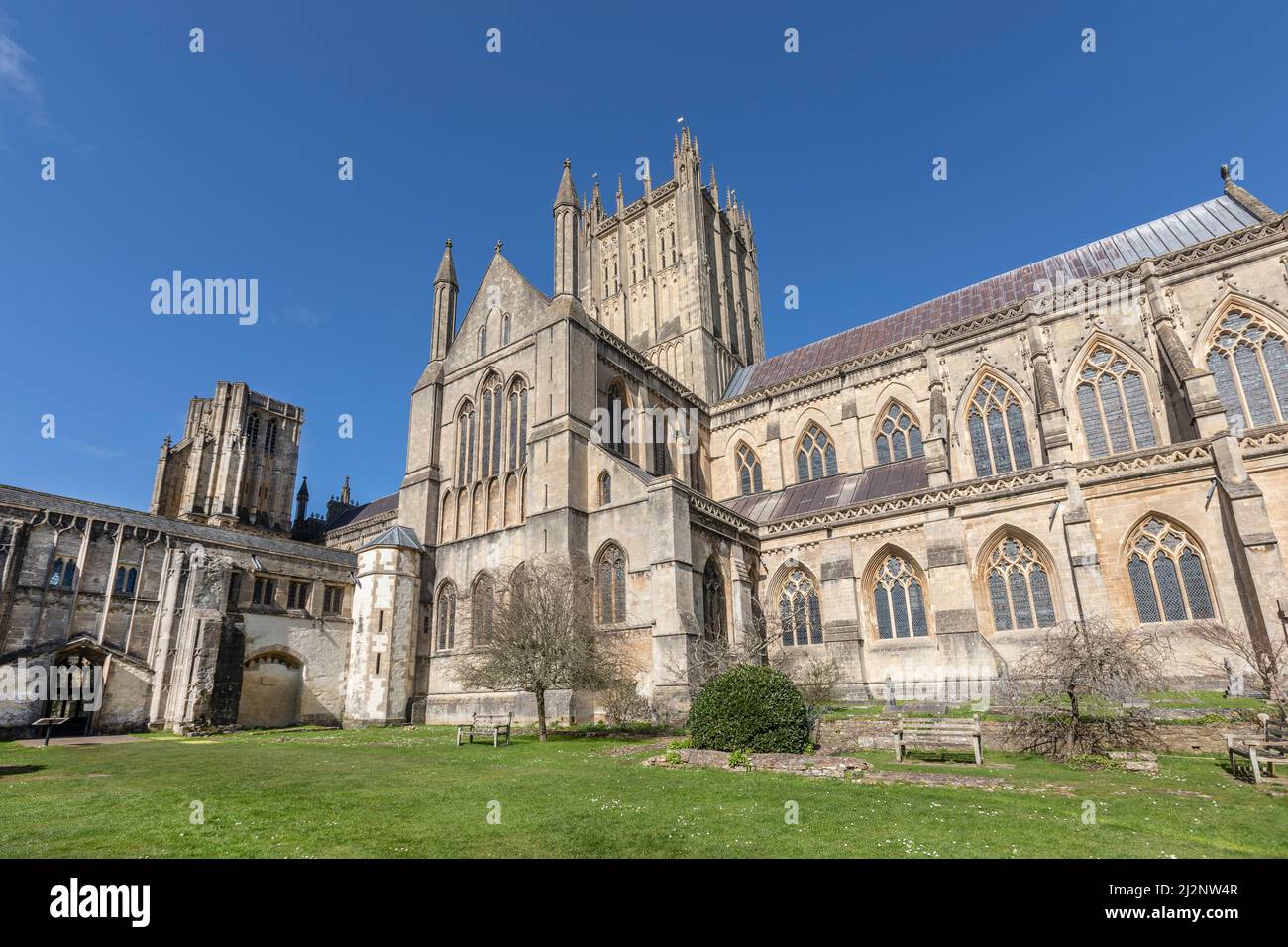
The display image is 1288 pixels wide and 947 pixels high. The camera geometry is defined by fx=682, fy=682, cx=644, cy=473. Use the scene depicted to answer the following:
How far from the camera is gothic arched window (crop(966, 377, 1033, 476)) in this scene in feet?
95.5

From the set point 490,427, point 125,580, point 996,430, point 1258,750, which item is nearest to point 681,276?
point 490,427

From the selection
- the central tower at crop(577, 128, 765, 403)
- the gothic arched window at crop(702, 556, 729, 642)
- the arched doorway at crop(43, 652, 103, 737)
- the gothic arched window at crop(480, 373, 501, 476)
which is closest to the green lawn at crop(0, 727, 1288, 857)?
the gothic arched window at crop(702, 556, 729, 642)

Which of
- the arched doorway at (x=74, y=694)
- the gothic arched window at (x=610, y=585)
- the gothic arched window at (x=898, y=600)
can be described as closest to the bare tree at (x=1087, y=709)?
the gothic arched window at (x=898, y=600)

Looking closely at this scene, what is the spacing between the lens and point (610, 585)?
2633 cm

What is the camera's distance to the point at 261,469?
61.7m

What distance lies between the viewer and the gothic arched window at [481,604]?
2648cm

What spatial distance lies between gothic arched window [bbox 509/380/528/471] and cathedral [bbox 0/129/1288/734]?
143mm

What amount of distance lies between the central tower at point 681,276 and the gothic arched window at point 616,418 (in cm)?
1095

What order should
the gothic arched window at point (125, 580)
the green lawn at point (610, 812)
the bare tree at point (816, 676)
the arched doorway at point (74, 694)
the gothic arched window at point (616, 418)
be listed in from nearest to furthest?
the green lawn at point (610, 812) < the bare tree at point (816, 676) < the arched doorway at point (74, 694) < the gothic arched window at point (125, 580) < the gothic arched window at point (616, 418)

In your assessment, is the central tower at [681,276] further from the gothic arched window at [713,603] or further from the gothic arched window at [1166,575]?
the gothic arched window at [1166,575]

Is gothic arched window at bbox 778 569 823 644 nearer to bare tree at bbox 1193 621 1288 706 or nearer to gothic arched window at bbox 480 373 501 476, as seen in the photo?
bare tree at bbox 1193 621 1288 706

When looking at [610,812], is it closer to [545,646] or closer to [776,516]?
[545,646]
